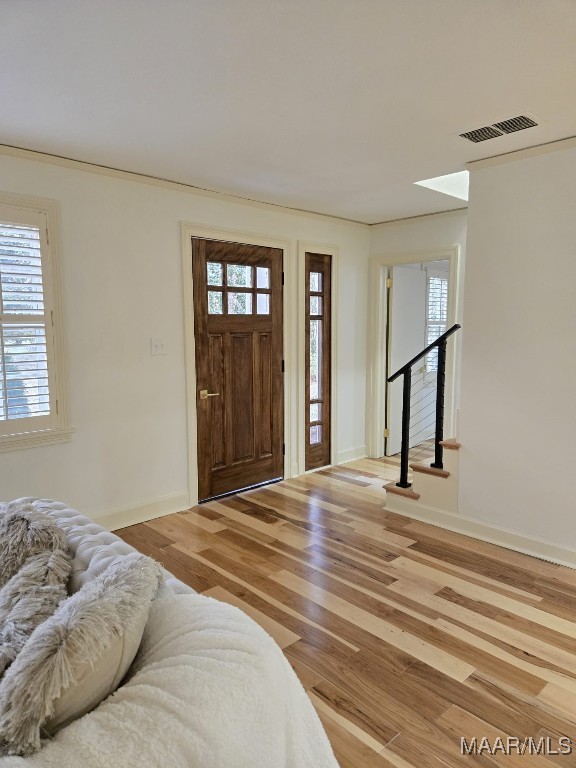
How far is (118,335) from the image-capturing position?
135 inches

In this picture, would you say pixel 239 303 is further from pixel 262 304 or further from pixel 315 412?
pixel 315 412

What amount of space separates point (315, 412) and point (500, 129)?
2.95m

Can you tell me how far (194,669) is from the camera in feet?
3.16

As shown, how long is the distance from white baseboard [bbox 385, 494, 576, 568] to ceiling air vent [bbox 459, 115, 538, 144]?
7.88ft

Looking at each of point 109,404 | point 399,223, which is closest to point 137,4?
point 109,404

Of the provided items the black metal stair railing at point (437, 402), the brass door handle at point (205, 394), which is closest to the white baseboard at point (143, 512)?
the brass door handle at point (205, 394)

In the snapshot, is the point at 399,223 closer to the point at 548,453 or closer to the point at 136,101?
the point at 548,453

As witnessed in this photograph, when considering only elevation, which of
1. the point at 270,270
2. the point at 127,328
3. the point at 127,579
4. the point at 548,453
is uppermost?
the point at 270,270

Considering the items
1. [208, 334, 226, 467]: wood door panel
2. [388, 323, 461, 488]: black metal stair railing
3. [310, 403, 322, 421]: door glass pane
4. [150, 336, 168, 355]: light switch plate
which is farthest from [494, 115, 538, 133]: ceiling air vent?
[310, 403, 322, 421]: door glass pane

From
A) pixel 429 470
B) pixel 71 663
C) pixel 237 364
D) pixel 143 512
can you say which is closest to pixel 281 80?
pixel 71 663

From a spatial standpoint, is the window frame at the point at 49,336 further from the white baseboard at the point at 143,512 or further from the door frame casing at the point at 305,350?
the door frame casing at the point at 305,350

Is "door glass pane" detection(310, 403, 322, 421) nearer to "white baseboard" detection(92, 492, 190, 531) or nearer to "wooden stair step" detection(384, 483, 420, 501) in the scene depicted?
"wooden stair step" detection(384, 483, 420, 501)

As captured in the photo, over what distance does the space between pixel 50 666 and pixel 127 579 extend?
0.79ft

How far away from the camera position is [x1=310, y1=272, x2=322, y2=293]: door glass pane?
4770mm
